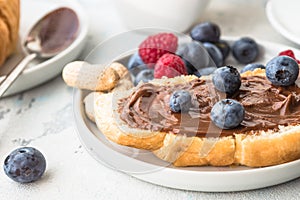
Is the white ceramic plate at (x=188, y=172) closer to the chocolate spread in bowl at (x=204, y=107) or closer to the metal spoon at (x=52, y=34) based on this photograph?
the chocolate spread in bowl at (x=204, y=107)

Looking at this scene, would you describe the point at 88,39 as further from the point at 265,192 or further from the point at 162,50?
the point at 265,192

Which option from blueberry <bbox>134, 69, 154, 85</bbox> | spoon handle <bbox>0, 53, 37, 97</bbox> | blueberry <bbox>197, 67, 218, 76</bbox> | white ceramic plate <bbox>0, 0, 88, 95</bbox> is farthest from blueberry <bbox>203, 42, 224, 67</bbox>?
spoon handle <bbox>0, 53, 37, 97</bbox>

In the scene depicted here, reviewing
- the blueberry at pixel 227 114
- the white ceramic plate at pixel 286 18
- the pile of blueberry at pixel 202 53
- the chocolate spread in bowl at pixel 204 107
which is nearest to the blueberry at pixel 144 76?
the pile of blueberry at pixel 202 53

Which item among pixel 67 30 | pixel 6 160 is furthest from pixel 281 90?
pixel 67 30

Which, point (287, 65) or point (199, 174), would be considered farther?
point (287, 65)

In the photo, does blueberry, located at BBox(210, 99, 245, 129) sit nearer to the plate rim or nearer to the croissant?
the plate rim

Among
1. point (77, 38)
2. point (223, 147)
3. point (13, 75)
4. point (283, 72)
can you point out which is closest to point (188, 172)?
point (223, 147)

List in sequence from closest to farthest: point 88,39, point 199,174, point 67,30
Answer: point 199,174 < point 67,30 < point 88,39

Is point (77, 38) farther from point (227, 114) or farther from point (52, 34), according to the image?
point (227, 114)
